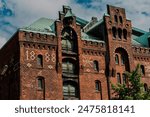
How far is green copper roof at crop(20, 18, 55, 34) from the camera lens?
41.5 metres

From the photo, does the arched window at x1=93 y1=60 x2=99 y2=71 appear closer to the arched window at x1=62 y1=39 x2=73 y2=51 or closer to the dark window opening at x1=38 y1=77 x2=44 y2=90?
the arched window at x1=62 y1=39 x2=73 y2=51

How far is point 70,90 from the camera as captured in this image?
4100 cm

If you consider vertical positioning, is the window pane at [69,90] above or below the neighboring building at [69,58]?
below

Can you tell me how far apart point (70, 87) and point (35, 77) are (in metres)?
4.56

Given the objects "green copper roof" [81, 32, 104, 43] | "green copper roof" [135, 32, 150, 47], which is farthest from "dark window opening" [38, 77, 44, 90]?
"green copper roof" [135, 32, 150, 47]

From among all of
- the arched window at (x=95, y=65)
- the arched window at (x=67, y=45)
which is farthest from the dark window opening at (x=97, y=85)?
the arched window at (x=67, y=45)

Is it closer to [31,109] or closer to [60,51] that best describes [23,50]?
[60,51]

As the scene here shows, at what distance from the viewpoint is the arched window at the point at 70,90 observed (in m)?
40.6

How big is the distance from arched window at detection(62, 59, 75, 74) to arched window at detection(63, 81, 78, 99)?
1.44 metres

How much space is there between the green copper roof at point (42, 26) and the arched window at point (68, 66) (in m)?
3.98

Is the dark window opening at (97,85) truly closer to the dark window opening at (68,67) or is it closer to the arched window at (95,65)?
the arched window at (95,65)

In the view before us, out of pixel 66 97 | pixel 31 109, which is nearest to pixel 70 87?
pixel 66 97

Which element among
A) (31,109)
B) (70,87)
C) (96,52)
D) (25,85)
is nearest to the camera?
(31,109)

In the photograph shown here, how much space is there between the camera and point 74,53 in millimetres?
42406
